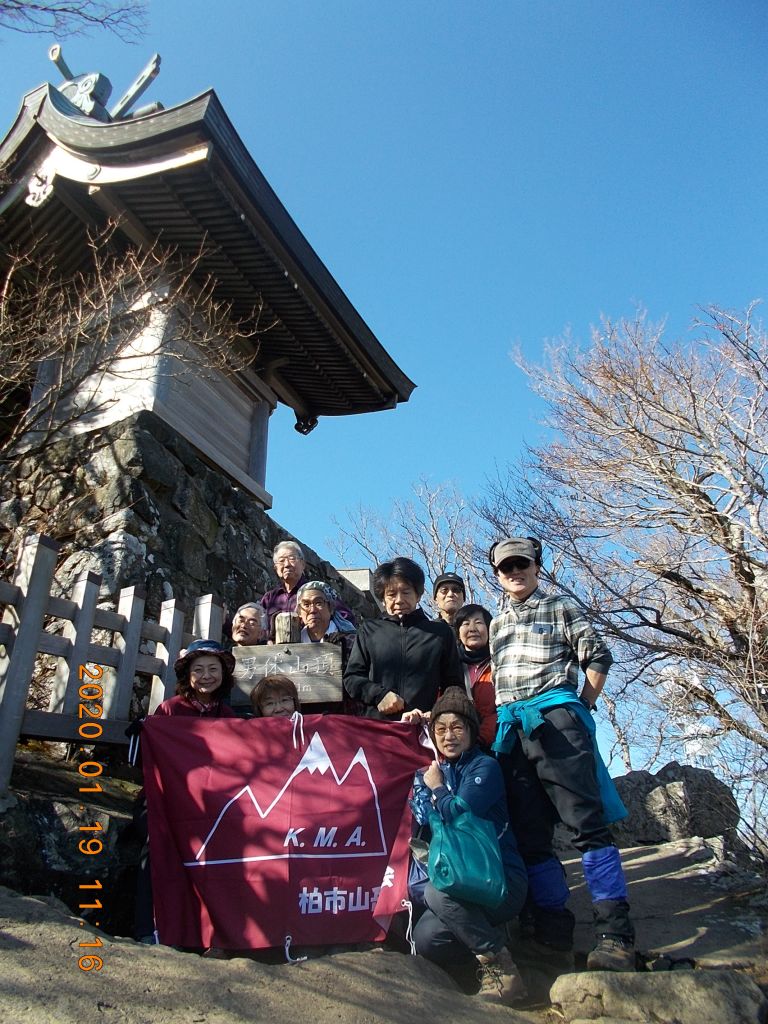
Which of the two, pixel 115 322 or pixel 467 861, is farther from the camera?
pixel 115 322

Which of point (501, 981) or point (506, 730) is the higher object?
point (506, 730)

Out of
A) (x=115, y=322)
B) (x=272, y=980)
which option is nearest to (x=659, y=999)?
(x=272, y=980)

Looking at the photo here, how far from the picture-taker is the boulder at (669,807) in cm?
674

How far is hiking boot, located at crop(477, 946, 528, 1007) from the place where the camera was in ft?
8.36

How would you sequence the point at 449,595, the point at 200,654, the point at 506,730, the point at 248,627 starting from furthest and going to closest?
the point at 449,595, the point at 248,627, the point at 200,654, the point at 506,730

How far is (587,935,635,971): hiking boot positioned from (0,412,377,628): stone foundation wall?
4287mm

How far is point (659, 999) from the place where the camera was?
233cm

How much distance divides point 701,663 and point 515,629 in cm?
722

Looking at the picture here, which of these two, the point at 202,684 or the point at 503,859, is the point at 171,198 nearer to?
the point at 202,684

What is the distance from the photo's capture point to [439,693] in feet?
11.5

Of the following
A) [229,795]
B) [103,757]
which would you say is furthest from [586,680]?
[103,757]

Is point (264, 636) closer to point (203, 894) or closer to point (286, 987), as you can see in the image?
point (203, 894)

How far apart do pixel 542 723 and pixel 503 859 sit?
578 millimetres

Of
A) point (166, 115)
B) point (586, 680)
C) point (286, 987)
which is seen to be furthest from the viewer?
point (166, 115)
